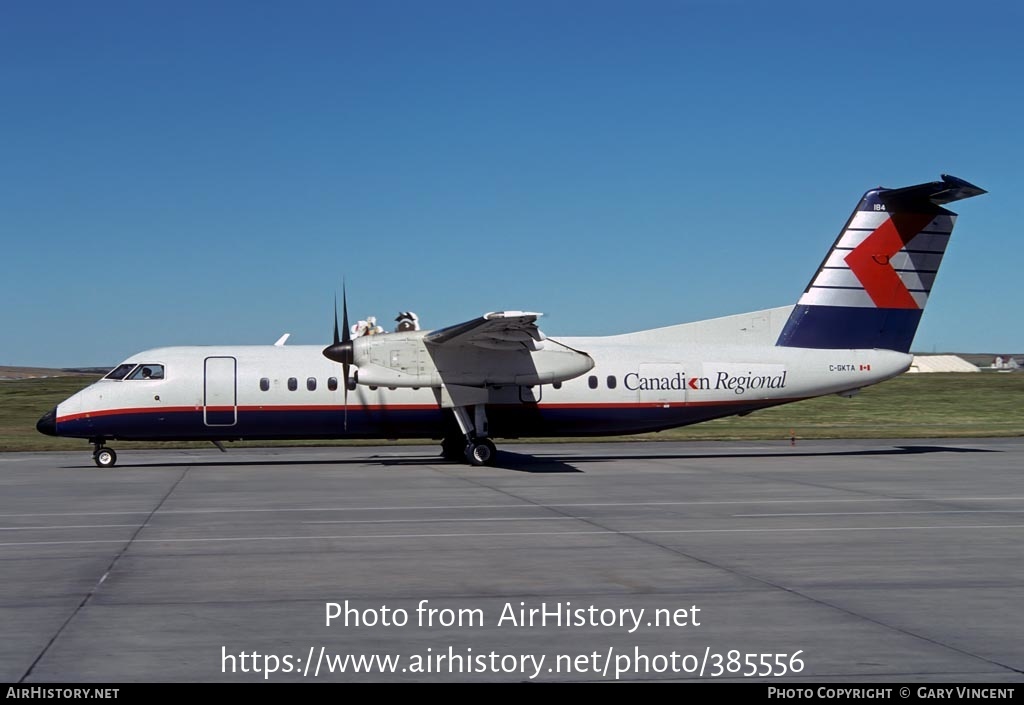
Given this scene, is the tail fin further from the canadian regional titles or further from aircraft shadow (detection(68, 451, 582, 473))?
the canadian regional titles

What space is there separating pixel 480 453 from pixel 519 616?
597 inches

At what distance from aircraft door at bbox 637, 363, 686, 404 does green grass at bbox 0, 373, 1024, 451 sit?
11.3 m

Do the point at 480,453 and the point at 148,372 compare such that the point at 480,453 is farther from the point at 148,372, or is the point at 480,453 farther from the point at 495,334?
the point at 148,372

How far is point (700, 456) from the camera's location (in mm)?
26625

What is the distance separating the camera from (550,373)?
2325 centimetres

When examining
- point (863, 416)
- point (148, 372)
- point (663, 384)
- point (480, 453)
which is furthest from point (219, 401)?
point (863, 416)

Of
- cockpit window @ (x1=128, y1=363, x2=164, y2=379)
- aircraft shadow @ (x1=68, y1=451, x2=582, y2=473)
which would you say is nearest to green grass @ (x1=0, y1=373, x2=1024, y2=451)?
aircraft shadow @ (x1=68, y1=451, x2=582, y2=473)

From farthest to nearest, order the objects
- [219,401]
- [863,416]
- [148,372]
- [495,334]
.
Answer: [863,416]
[148,372]
[219,401]
[495,334]

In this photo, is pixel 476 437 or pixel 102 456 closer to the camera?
pixel 476 437

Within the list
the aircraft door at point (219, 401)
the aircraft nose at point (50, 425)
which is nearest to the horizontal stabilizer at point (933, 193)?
the aircraft door at point (219, 401)

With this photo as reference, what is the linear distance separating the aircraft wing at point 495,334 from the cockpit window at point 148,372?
6419 millimetres

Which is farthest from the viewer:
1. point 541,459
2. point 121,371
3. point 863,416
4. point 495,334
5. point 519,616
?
point 863,416

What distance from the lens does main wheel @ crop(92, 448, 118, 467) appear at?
79.9 ft

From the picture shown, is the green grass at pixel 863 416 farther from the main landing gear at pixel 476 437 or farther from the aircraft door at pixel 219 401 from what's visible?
the main landing gear at pixel 476 437
